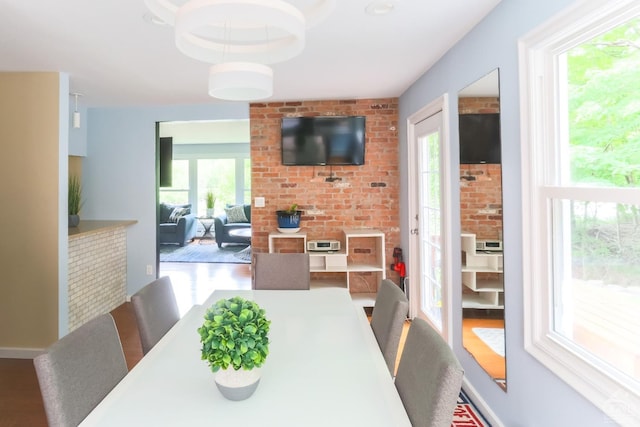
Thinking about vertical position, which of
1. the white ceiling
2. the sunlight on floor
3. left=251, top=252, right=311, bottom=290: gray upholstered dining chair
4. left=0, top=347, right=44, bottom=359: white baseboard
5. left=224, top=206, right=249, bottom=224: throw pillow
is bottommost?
left=0, top=347, right=44, bottom=359: white baseboard

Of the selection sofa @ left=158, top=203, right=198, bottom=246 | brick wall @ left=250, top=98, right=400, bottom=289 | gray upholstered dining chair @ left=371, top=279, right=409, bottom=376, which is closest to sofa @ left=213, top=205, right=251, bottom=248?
sofa @ left=158, top=203, right=198, bottom=246

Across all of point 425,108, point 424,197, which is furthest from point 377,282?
point 425,108

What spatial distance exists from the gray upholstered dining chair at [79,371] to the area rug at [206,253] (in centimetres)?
542

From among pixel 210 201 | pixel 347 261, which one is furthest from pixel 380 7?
pixel 210 201

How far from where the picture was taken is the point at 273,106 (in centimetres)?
412

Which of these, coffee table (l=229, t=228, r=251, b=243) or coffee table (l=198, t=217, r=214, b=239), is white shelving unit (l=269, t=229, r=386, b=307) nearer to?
coffee table (l=229, t=228, r=251, b=243)

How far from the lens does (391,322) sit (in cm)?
155

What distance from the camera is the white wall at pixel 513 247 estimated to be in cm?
152

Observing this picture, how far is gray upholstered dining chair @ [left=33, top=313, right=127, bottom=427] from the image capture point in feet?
3.49

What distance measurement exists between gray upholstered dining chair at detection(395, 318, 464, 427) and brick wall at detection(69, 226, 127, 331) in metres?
3.26

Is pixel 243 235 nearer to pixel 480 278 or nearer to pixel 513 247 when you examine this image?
pixel 480 278

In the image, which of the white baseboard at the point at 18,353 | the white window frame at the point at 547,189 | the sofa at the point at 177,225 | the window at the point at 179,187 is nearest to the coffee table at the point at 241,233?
the sofa at the point at 177,225

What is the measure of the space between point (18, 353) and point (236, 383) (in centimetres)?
303

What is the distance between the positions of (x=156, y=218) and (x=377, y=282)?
2.69 meters
